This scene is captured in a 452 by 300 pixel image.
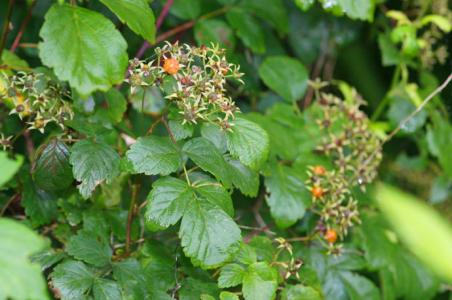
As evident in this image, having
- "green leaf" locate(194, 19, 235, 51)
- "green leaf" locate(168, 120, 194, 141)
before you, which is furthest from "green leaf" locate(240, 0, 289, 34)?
"green leaf" locate(168, 120, 194, 141)

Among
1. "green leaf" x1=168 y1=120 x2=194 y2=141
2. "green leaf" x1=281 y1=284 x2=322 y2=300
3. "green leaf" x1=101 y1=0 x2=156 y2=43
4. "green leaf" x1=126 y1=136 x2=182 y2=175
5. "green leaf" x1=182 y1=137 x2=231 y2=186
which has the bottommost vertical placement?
"green leaf" x1=281 y1=284 x2=322 y2=300

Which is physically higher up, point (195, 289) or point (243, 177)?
point (243, 177)

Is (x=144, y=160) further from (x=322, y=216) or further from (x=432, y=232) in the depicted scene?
(x=432, y=232)

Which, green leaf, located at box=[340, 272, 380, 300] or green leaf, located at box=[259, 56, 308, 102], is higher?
green leaf, located at box=[259, 56, 308, 102]

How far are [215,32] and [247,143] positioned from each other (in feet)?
2.63

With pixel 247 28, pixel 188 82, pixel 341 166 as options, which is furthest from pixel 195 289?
pixel 247 28

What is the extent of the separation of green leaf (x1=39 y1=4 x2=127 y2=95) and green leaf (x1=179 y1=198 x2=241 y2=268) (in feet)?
1.04

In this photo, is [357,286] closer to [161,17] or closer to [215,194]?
[215,194]

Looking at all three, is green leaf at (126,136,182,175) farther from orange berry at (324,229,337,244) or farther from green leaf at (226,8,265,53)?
green leaf at (226,8,265,53)

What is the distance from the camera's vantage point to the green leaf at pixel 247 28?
2141 mm

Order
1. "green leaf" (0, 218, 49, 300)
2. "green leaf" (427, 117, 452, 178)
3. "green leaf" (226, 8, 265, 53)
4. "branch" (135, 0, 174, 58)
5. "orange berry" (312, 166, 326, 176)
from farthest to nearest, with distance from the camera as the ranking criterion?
1. "green leaf" (427, 117, 452, 178)
2. "green leaf" (226, 8, 265, 53)
3. "branch" (135, 0, 174, 58)
4. "orange berry" (312, 166, 326, 176)
5. "green leaf" (0, 218, 49, 300)

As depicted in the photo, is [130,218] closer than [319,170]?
Yes

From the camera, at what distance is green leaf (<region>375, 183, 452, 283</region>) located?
214cm

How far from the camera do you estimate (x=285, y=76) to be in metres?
2.14
